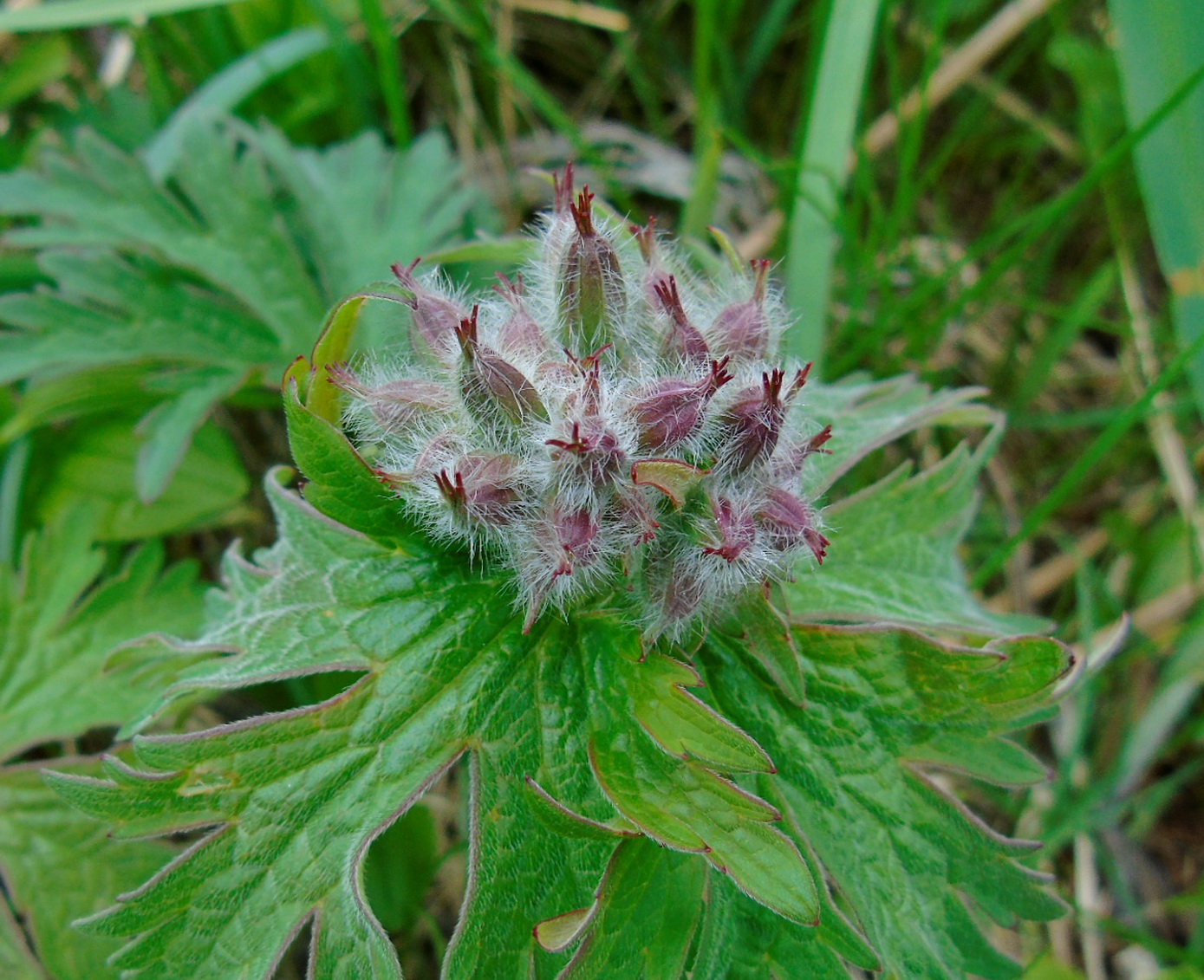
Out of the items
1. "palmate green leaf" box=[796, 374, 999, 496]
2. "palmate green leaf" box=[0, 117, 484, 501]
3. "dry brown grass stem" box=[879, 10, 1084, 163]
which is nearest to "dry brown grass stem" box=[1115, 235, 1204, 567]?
"dry brown grass stem" box=[879, 10, 1084, 163]

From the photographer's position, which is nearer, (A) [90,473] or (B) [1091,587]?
(A) [90,473]

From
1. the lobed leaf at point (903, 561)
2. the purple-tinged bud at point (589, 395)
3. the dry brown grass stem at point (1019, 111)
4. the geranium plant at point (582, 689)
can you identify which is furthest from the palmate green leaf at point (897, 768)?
the dry brown grass stem at point (1019, 111)

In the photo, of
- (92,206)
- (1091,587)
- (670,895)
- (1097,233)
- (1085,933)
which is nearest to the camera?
(670,895)

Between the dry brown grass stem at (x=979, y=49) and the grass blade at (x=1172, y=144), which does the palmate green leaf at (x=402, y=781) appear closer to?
the grass blade at (x=1172, y=144)

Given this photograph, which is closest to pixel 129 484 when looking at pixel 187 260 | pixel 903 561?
pixel 187 260

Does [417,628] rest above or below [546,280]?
below

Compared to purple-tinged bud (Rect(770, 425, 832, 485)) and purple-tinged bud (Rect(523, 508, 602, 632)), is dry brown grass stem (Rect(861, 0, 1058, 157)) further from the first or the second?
purple-tinged bud (Rect(523, 508, 602, 632))

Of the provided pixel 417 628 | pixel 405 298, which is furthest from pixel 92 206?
pixel 417 628

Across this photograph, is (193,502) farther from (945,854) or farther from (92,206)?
(945,854)
